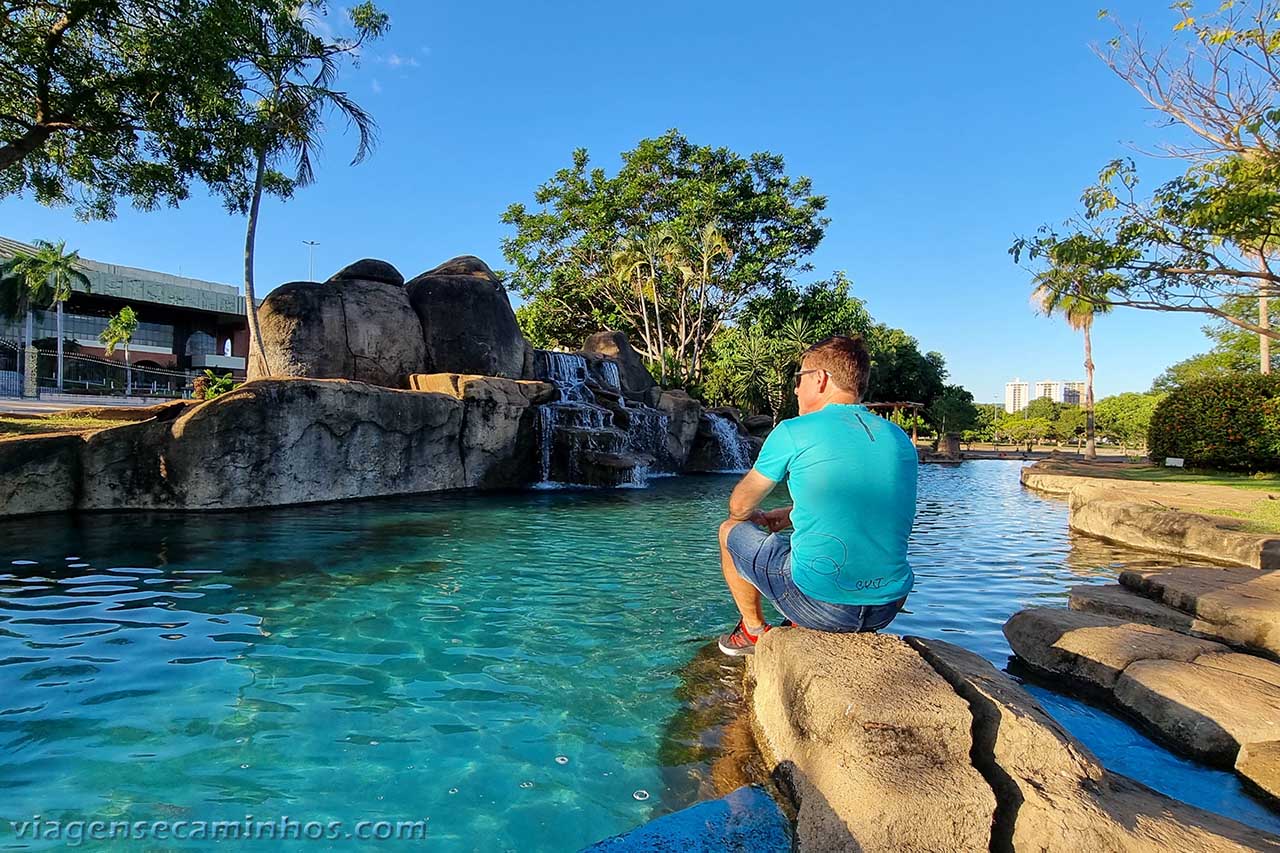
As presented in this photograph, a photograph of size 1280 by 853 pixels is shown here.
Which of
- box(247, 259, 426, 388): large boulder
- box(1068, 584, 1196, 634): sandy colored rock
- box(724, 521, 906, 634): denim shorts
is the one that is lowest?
box(1068, 584, 1196, 634): sandy colored rock

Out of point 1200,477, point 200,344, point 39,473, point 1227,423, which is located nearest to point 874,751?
point 39,473

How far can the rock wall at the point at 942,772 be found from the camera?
1.98m

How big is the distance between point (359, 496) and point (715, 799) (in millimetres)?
11346

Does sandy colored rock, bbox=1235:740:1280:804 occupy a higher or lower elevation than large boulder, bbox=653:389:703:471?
lower

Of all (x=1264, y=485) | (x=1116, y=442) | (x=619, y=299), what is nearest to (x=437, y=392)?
(x=1264, y=485)

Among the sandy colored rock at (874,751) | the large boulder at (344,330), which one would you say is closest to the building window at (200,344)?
the large boulder at (344,330)

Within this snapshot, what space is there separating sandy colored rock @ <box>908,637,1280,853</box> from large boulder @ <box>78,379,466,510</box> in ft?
35.5

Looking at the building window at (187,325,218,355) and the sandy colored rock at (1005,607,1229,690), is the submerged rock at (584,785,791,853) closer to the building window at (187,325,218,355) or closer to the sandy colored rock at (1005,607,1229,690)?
the sandy colored rock at (1005,607,1229,690)

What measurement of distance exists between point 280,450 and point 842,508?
10.7 meters

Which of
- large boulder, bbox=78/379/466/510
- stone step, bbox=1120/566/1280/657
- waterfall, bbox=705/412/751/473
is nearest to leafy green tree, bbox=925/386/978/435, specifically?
waterfall, bbox=705/412/751/473

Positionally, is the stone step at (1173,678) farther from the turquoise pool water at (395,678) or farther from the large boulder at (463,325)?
the large boulder at (463,325)

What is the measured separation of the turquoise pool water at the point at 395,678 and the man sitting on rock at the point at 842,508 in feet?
2.89

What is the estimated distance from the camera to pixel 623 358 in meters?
25.3

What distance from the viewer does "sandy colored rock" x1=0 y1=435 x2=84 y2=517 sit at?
888cm
